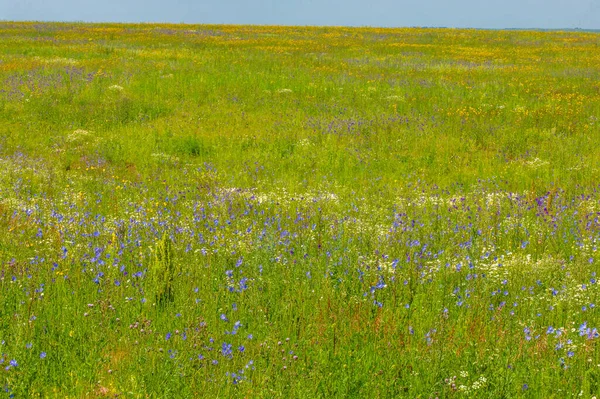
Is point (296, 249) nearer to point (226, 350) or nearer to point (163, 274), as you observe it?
point (163, 274)

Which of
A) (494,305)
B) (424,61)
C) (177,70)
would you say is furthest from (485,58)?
(494,305)

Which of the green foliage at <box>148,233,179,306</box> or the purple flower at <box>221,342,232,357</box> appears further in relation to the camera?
the green foliage at <box>148,233,179,306</box>

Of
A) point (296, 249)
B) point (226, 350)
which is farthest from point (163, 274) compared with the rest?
point (296, 249)

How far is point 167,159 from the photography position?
10.3 meters

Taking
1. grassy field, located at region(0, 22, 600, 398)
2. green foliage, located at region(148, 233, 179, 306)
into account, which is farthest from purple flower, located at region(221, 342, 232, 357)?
green foliage, located at region(148, 233, 179, 306)

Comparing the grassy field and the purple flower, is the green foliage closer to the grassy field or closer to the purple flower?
the grassy field

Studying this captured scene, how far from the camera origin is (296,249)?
5.53 meters

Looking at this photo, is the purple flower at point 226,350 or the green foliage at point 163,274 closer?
the purple flower at point 226,350

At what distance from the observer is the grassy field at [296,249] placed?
11.3 ft

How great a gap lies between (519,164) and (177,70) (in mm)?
14425

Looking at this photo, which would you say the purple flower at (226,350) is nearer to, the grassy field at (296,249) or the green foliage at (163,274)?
the grassy field at (296,249)

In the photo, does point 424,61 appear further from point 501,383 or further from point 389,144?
point 501,383

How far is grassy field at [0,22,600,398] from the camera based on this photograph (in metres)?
3.43

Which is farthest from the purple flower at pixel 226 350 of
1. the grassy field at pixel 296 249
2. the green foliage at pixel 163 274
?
the green foliage at pixel 163 274
